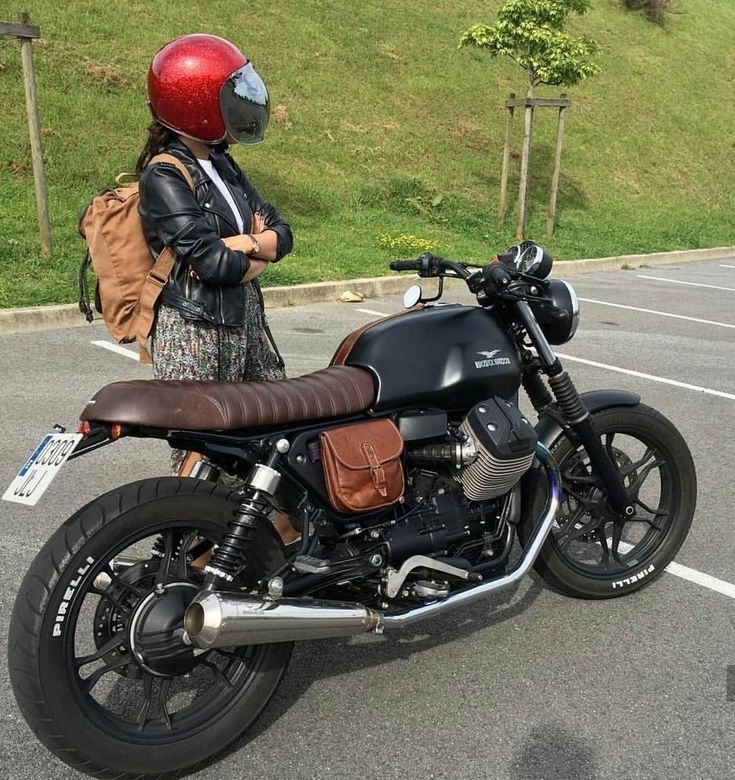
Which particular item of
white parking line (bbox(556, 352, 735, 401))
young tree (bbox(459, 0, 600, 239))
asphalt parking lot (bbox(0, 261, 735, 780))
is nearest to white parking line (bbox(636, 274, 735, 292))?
young tree (bbox(459, 0, 600, 239))

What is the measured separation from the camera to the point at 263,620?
7.23ft

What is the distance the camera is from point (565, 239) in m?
14.8

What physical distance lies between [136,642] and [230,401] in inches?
26.9

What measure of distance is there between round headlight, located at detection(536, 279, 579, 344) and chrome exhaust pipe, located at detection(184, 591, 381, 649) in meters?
1.18

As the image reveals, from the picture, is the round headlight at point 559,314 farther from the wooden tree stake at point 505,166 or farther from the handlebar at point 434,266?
the wooden tree stake at point 505,166

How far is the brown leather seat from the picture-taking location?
2.19 m

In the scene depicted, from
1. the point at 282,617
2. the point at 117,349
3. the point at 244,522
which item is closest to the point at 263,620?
the point at 282,617

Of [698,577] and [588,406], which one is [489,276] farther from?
[698,577]

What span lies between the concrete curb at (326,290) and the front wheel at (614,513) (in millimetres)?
5482

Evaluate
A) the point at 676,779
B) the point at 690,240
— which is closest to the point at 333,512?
the point at 676,779

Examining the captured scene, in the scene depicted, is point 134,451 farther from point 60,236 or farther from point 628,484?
point 60,236

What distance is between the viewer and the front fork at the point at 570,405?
2787 millimetres

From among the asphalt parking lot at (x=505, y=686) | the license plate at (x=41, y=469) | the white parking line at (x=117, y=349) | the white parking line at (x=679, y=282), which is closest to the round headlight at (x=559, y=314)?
the asphalt parking lot at (x=505, y=686)

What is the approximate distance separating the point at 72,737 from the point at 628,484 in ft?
7.16
